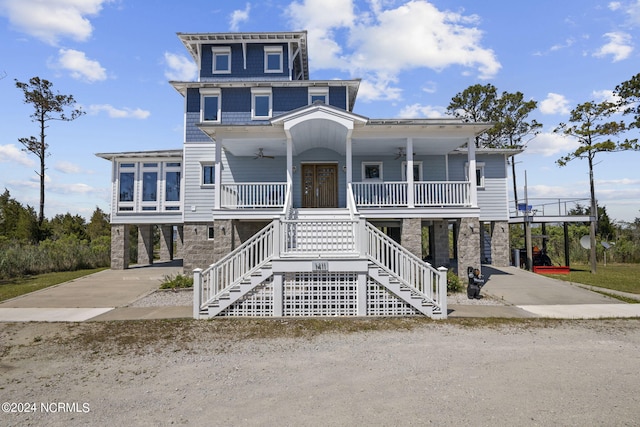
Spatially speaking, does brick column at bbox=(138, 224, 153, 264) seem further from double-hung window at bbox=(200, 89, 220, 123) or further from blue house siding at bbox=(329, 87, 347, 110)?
blue house siding at bbox=(329, 87, 347, 110)

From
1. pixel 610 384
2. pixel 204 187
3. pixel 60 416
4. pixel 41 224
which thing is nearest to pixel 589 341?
pixel 610 384

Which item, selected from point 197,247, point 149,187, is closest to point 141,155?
point 149,187

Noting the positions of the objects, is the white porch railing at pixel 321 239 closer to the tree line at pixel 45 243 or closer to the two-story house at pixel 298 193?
the two-story house at pixel 298 193

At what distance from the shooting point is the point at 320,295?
9352 millimetres

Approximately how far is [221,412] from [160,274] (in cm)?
1417

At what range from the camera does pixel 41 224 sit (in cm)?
2866

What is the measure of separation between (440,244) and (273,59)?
12567mm

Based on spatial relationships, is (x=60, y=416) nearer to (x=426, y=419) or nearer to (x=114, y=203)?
(x=426, y=419)

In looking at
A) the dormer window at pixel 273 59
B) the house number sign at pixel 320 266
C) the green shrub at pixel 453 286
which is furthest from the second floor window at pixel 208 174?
the green shrub at pixel 453 286

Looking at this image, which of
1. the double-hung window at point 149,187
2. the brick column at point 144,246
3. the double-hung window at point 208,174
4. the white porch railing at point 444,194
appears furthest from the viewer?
the brick column at point 144,246

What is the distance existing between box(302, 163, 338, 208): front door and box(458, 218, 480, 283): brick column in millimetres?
5369

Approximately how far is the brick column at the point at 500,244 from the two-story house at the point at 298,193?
67 mm

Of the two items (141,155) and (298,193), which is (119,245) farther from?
(298,193)

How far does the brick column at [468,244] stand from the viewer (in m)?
13.1
